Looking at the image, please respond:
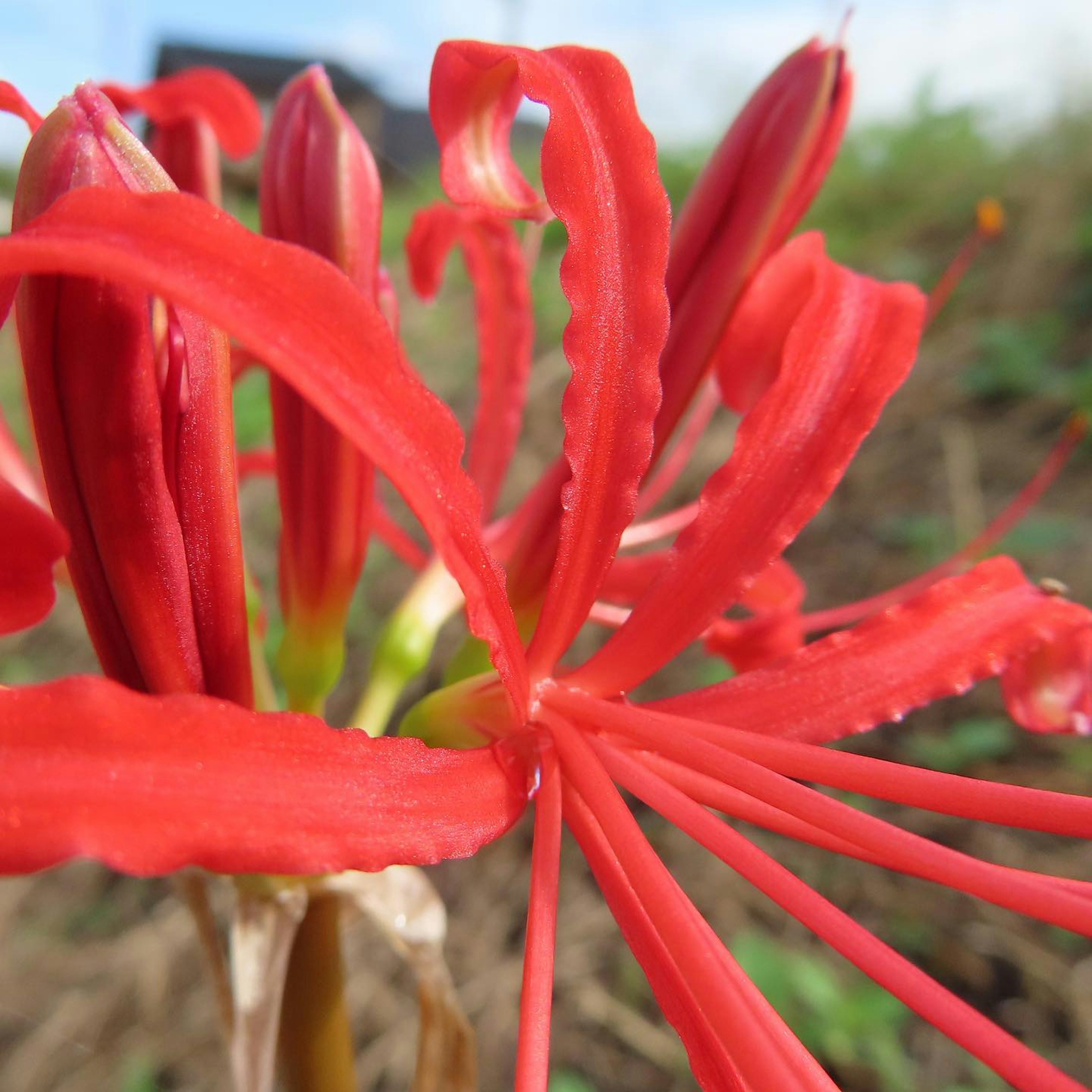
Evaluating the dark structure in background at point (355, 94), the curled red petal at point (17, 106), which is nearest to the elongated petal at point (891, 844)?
the curled red petal at point (17, 106)

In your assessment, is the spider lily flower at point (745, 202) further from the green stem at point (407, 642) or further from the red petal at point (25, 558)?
the red petal at point (25, 558)

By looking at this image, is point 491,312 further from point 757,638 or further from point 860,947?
point 860,947

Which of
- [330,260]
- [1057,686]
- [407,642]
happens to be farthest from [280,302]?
[1057,686]

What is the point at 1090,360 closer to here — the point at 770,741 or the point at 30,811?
the point at 770,741

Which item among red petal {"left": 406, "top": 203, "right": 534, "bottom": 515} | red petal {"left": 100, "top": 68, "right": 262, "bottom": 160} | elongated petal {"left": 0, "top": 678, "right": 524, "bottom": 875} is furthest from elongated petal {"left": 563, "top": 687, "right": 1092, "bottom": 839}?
red petal {"left": 100, "top": 68, "right": 262, "bottom": 160}

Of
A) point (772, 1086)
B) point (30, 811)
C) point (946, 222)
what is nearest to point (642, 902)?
point (772, 1086)

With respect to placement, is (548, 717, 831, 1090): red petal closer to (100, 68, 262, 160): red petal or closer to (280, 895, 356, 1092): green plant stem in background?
(280, 895, 356, 1092): green plant stem in background

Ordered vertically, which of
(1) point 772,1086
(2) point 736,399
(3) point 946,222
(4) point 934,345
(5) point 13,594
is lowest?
(1) point 772,1086
